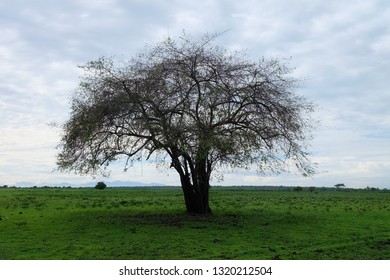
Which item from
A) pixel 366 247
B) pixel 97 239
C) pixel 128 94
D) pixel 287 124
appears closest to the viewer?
pixel 366 247

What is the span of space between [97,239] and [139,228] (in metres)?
4.00

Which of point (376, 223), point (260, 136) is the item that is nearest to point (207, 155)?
point (260, 136)

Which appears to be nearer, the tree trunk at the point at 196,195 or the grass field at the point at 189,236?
the grass field at the point at 189,236

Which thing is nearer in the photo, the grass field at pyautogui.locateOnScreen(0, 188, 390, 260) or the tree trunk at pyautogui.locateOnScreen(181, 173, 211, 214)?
the grass field at pyautogui.locateOnScreen(0, 188, 390, 260)

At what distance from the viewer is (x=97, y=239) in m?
22.0

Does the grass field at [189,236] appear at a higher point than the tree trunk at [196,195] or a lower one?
lower

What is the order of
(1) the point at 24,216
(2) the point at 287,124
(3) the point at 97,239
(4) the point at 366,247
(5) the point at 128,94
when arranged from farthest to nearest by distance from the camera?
(1) the point at 24,216
(2) the point at 287,124
(5) the point at 128,94
(3) the point at 97,239
(4) the point at 366,247

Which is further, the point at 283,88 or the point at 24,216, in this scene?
the point at 24,216

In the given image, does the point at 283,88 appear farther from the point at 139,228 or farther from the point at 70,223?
the point at 70,223

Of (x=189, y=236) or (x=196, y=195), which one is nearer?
(x=189, y=236)

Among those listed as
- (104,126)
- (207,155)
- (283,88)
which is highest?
(283,88)

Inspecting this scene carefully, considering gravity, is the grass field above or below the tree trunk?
below

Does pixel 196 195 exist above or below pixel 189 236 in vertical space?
above

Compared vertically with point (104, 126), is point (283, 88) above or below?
above
